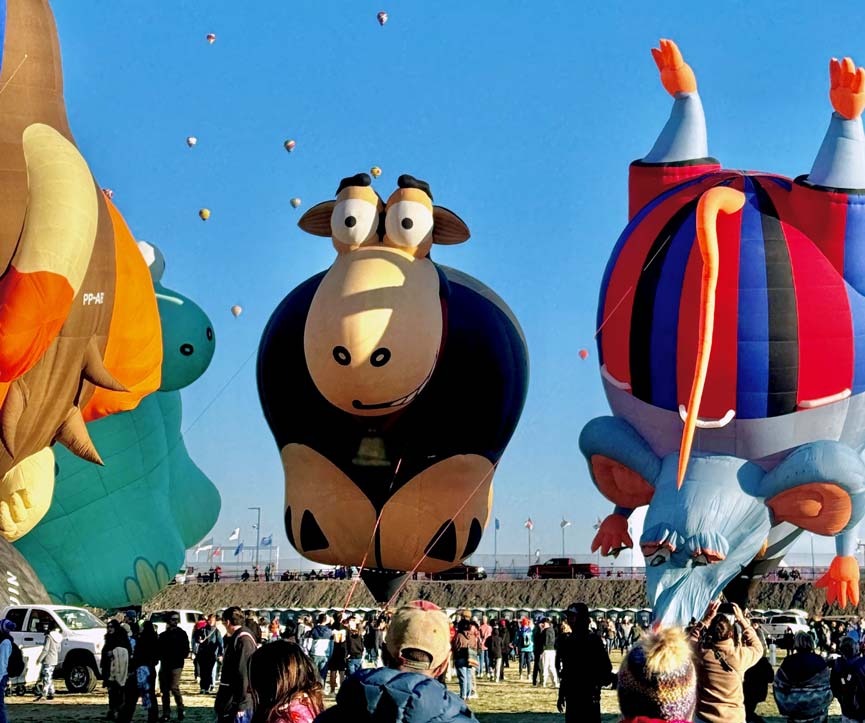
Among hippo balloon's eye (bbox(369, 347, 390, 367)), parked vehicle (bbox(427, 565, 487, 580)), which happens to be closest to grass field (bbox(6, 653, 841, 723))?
hippo balloon's eye (bbox(369, 347, 390, 367))

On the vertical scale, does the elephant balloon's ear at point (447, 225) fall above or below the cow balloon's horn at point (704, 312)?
above

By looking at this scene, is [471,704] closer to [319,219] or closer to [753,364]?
[753,364]

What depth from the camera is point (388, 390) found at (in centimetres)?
1527

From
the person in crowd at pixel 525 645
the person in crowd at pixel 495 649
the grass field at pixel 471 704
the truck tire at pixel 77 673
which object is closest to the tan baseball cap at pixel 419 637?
Result: the grass field at pixel 471 704

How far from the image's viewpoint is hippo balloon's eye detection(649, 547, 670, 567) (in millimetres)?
14047

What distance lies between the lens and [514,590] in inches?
1533

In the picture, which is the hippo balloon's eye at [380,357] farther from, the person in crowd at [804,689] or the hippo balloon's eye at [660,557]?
the person in crowd at [804,689]

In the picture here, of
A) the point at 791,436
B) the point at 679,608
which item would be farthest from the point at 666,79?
the point at 679,608

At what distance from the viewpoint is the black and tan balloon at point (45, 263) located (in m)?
11.5

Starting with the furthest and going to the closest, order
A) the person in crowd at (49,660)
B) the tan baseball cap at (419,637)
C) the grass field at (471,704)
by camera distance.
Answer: the person in crowd at (49,660)
the grass field at (471,704)
the tan baseball cap at (419,637)

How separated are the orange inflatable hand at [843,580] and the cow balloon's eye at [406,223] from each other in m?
6.65

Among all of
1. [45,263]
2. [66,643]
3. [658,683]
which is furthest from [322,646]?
[658,683]

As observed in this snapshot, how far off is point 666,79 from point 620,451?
15.1 feet

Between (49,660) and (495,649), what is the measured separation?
6.61 meters
